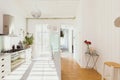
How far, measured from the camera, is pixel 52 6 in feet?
28.4

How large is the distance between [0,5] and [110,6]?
12.7 feet

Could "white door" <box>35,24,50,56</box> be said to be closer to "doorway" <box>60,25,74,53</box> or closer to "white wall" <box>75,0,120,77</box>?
"doorway" <box>60,25,74,53</box>

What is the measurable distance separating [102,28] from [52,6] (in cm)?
390

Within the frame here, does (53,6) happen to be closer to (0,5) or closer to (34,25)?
(34,25)

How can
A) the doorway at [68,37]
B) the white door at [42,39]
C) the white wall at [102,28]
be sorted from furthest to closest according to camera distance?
the doorway at [68,37] → the white door at [42,39] → the white wall at [102,28]

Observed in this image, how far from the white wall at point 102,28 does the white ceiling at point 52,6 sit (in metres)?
1.31

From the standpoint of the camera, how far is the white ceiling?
812cm

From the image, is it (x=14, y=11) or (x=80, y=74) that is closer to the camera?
(x=80, y=74)

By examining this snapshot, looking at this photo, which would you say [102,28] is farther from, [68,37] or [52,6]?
[68,37]

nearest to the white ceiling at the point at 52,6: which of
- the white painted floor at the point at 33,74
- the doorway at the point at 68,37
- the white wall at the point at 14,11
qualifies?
the white wall at the point at 14,11

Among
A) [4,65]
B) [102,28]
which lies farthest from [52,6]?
[4,65]

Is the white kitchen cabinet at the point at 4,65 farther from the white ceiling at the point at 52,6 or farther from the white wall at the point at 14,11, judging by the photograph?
the white ceiling at the point at 52,6

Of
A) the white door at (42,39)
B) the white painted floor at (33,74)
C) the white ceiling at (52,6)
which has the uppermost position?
the white ceiling at (52,6)

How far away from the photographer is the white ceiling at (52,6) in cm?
812
